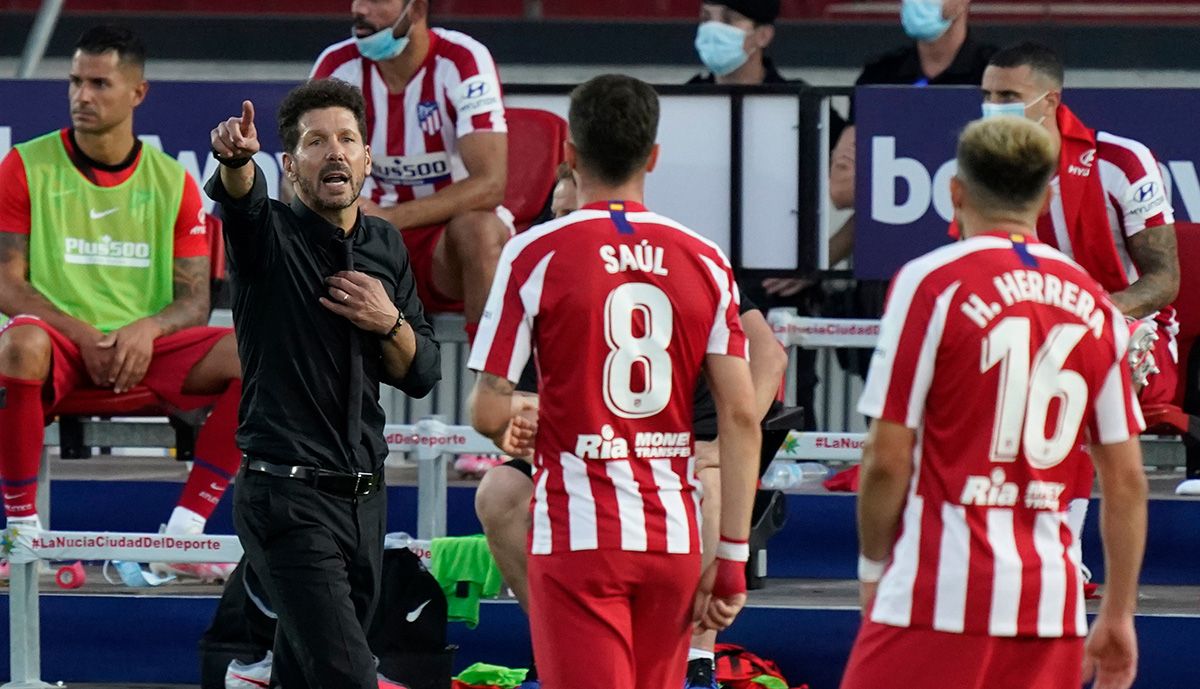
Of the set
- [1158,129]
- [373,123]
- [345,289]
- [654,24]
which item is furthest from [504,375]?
[654,24]

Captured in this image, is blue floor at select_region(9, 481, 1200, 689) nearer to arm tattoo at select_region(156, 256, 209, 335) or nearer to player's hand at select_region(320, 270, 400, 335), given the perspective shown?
arm tattoo at select_region(156, 256, 209, 335)

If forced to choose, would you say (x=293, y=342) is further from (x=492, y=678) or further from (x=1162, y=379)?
(x=1162, y=379)

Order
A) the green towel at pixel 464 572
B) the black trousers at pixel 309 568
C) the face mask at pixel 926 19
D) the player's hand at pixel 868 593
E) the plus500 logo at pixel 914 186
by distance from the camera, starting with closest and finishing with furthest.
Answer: the player's hand at pixel 868 593
the black trousers at pixel 309 568
the green towel at pixel 464 572
the plus500 logo at pixel 914 186
the face mask at pixel 926 19

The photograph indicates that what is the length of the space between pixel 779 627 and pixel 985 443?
97.1 inches

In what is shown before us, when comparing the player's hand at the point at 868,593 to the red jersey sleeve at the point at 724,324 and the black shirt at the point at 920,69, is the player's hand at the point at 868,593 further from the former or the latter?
the black shirt at the point at 920,69

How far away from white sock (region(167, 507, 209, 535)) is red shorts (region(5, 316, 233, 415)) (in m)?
0.34

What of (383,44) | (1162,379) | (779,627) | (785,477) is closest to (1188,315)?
(1162,379)

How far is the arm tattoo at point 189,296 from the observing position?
5.71 meters

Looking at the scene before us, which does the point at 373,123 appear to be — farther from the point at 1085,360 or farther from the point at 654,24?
the point at 654,24

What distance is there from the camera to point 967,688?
2.97m

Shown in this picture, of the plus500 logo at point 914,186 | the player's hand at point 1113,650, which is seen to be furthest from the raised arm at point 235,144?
the plus500 logo at point 914,186

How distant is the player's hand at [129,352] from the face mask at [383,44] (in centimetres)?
130

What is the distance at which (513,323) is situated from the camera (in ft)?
11.0

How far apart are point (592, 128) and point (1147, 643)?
266 centimetres
